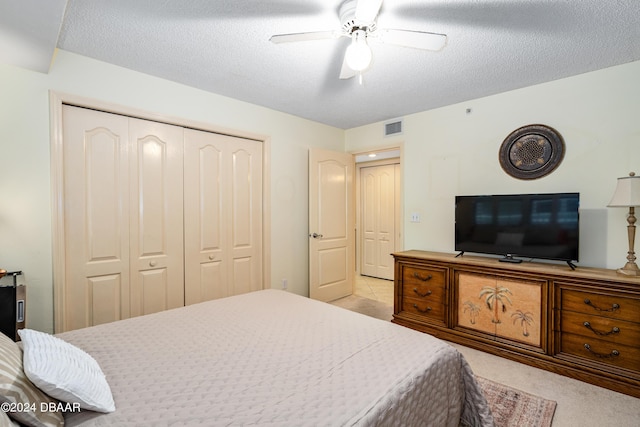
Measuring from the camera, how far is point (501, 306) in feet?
8.73

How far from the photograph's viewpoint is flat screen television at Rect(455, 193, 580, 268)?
8.13 feet

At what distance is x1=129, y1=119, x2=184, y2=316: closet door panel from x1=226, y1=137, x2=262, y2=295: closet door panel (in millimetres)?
561

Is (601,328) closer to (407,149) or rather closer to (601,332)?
(601,332)

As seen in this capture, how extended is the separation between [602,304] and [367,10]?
258cm

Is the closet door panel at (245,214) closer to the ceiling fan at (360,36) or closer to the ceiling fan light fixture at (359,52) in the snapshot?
the ceiling fan at (360,36)

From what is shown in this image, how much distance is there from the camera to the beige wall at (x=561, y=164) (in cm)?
245

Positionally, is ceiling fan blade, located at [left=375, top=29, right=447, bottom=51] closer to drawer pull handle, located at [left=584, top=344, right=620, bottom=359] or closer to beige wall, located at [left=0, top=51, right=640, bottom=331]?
beige wall, located at [left=0, top=51, right=640, bottom=331]

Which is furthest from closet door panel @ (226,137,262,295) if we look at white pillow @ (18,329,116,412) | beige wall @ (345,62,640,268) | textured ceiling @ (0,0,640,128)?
white pillow @ (18,329,116,412)

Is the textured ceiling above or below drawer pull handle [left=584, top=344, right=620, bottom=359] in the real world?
above

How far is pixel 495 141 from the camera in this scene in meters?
3.09

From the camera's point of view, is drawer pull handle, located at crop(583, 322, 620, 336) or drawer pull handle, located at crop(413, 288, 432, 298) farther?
drawer pull handle, located at crop(413, 288, 432, 298)

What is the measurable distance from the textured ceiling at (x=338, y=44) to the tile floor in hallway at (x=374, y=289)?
280cm

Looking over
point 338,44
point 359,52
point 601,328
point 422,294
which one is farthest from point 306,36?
point 601,328

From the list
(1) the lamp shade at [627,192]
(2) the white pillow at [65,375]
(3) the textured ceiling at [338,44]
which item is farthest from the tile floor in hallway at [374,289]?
(2) the white pillow at [65,375]
